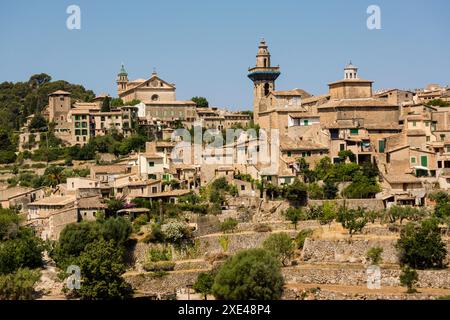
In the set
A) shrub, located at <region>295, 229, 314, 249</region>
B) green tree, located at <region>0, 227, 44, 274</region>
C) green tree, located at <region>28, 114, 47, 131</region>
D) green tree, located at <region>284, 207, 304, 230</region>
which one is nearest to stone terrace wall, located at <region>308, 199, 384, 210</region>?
green tree, located at <region>284, 207, 304, 230</region>

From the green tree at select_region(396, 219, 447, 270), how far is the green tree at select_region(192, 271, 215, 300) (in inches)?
288

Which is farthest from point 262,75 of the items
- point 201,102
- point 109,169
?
point 109,169

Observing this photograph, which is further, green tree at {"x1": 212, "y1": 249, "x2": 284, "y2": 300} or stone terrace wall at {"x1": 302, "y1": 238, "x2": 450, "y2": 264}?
stone terrace wall at {"x1": 302, "y1": 238, "x2": 450, "y2": 264}

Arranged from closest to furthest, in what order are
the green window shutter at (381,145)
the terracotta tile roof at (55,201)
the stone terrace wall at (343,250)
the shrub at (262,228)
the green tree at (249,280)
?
the green tree at (249,280), the stone terrace wall at (343,250), the shrub at (262,228), the terracotta tile roof at (55,201), the green window shutter at (381,145)

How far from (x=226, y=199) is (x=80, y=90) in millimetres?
41976

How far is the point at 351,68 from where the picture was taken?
5225 cm

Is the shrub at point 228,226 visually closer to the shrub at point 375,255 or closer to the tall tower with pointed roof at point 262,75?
the shrub at point 375,255

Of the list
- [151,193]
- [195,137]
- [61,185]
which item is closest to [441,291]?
[151,193]

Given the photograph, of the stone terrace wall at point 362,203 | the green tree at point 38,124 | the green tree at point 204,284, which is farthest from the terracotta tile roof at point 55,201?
the green tree at point 38,124

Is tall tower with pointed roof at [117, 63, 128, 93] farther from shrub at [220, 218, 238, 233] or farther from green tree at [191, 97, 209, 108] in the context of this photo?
shrub at [220, 218, 238, 233]

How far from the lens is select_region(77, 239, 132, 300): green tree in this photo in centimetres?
3459

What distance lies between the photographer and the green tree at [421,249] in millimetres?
35406

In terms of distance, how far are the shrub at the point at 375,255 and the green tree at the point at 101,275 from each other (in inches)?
366

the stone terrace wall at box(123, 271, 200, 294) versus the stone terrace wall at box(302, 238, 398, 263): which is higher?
the stone terrace wall at box(302, 238, 398, 263)
